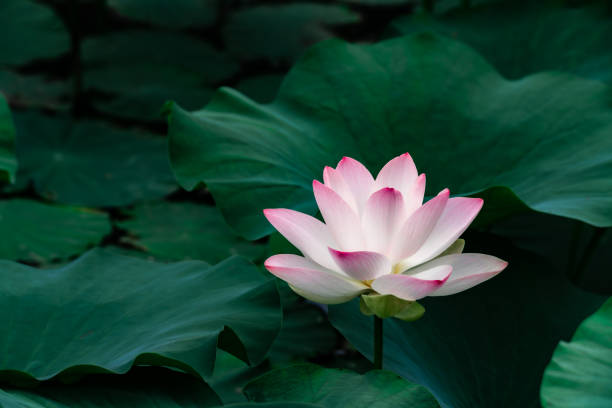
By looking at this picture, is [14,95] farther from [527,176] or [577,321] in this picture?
[577,321]

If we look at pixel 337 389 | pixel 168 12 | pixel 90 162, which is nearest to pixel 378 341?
pixel 337 389

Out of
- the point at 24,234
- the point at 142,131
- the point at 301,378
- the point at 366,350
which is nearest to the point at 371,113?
the point at 366,350

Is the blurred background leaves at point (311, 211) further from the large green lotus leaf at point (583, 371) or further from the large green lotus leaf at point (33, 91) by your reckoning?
the large green lotus leaf at point (33, 91)

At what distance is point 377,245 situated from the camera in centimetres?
70

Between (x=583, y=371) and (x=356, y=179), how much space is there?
29 cm

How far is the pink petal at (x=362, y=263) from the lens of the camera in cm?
64

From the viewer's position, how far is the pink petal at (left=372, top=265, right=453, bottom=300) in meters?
0.64

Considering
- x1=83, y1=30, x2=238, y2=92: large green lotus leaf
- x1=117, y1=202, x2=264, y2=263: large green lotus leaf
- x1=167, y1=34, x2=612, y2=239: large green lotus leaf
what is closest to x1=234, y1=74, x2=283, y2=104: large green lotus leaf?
x1=83, y1=30, x2=238, y2=92: large green lotus leaf

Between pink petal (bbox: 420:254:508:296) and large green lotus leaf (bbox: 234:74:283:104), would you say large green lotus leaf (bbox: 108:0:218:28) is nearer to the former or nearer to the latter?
large green lotus leaf (bbox: 234:74:283:104)

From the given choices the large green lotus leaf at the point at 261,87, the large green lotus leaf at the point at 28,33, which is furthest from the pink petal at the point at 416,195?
the large green lotus leaf at the point at 28,33

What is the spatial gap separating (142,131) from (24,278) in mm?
1173

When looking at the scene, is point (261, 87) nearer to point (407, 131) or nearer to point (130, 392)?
point (407, 131)

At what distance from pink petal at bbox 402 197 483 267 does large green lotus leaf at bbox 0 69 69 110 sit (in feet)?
5.79

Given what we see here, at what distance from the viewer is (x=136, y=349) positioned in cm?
80
